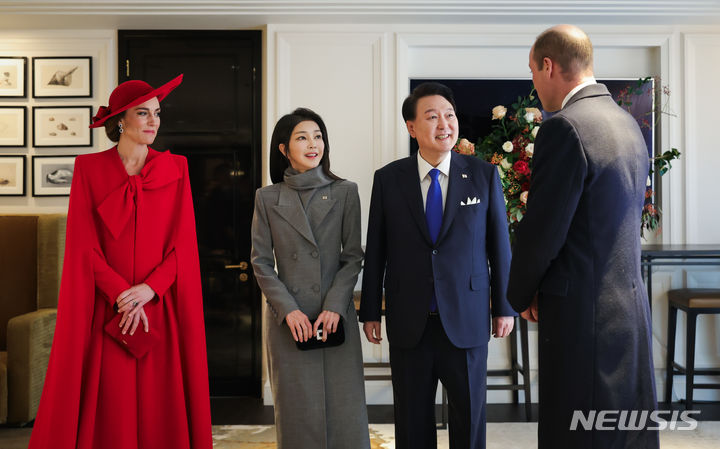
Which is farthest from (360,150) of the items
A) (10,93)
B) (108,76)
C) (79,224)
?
(10,93)

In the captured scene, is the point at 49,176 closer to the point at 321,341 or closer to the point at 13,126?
the point at 13,126

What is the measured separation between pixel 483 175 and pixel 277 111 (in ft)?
7.96

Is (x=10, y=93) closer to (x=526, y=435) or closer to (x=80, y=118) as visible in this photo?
(x=80, y=118)

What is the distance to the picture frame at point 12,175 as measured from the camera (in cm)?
457

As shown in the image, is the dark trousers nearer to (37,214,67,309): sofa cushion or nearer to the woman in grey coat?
the woman in grey coat

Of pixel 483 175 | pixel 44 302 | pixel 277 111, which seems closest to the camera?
pixel 483 175

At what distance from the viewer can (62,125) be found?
4.59 meters

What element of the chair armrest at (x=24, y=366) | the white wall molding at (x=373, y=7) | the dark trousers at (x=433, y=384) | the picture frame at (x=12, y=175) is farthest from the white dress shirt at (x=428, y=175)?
the picture frame at (x=12, y=175)

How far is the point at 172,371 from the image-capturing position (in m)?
2.36

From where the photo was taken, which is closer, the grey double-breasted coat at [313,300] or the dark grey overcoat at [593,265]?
the dark grey overcoat at [593,265]

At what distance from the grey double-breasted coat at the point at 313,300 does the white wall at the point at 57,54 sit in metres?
2.88

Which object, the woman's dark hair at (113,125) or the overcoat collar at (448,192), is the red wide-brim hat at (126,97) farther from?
the overcoat collar at (448,192)

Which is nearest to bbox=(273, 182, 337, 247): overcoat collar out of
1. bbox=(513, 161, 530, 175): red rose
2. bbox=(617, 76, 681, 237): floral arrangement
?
bbox=(513, 161, 530, 175): red rose

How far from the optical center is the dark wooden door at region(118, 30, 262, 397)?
4.60 meters
